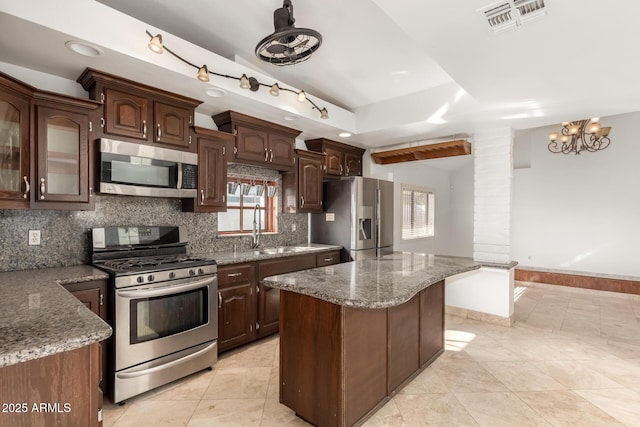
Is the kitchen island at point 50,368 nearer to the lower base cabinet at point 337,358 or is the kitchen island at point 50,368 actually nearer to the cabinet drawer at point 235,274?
the lower base cabinet at point 337,358

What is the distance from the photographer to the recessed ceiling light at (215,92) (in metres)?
2.88

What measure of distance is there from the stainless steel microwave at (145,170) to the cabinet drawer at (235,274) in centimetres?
80

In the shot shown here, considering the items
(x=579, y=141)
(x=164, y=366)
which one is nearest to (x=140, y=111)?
(x=164, y=366)

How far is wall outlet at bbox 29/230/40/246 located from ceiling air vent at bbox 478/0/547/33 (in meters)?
3.42

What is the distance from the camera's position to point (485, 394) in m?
2.46

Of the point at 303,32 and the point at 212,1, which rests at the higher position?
the point at 212,1


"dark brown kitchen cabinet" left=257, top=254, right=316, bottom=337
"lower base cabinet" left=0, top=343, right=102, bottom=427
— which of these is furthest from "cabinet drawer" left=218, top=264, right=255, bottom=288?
"lower base cabinet" left=0, top=343, right=102, bottom=427

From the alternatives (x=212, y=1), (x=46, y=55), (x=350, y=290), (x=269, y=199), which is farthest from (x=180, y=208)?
(x=350, y=290)

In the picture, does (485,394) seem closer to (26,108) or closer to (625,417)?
(625,417)

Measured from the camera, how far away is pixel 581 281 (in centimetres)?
591

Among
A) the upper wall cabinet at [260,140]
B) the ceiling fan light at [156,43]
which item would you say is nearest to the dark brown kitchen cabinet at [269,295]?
the upper wall cabinet at [260,140]

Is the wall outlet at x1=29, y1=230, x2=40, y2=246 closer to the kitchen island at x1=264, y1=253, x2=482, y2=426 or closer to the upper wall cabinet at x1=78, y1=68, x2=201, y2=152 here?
the upper wall cabinet at x1=78, y1=68, x2=201, y2=152

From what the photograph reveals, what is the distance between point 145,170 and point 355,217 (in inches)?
103

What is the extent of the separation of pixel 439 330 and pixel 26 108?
375 cm
